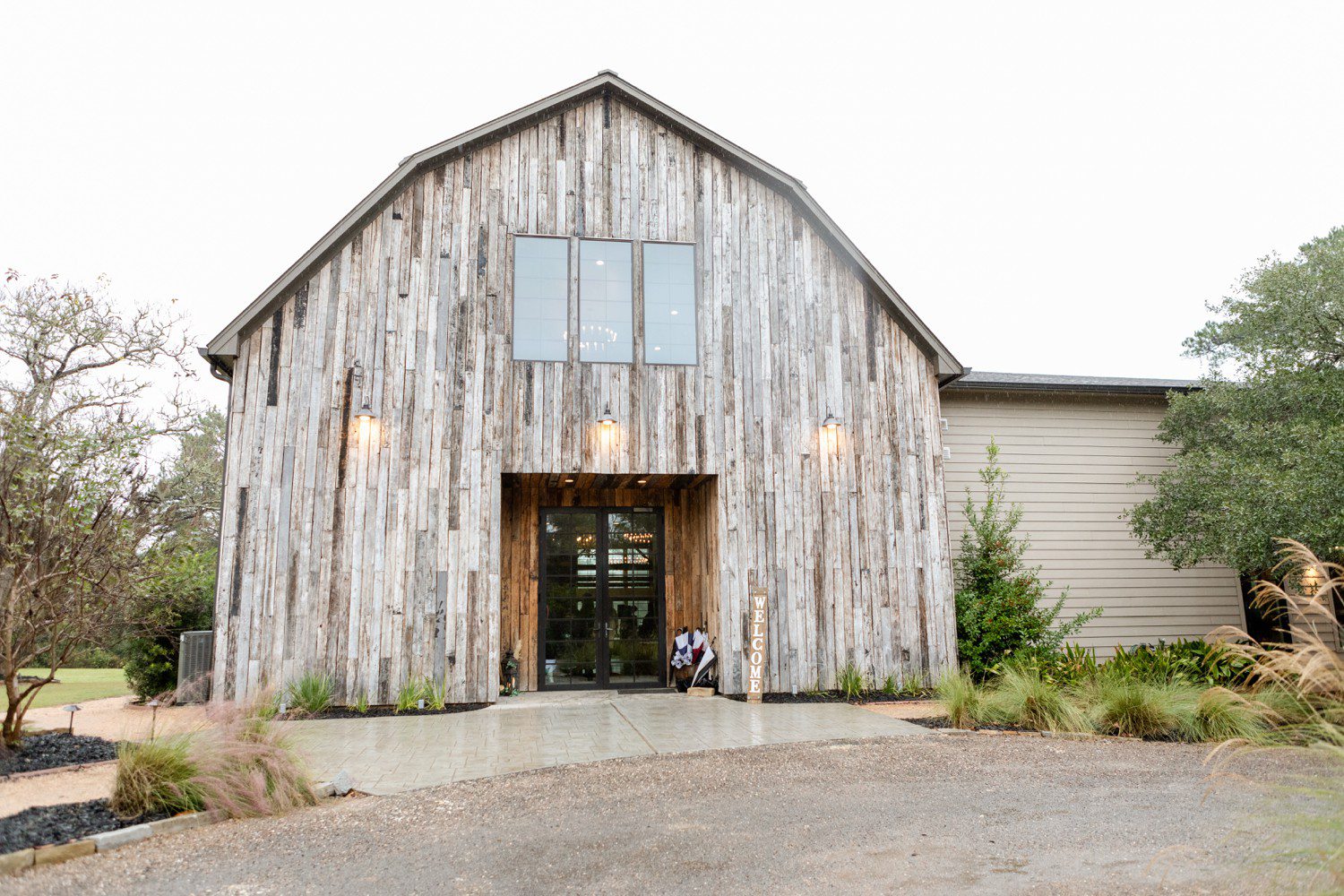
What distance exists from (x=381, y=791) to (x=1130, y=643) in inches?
449

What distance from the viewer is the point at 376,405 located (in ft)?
32.2

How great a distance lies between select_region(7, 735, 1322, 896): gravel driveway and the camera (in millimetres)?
3895

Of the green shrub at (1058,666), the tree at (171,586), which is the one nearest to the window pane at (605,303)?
the tree at (171,586)

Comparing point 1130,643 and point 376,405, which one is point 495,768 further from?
point 1130,643

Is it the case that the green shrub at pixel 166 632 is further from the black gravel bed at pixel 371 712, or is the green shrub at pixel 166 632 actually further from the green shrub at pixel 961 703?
the green shrub at pixel 961 703

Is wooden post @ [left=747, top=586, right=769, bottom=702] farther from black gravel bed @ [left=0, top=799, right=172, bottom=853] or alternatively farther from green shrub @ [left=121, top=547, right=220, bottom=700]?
green shrub @ [left=121, top=547, right=220, bottom=700]

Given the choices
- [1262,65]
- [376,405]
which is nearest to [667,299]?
[376,405]

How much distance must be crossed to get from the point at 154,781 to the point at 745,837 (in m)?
3.64

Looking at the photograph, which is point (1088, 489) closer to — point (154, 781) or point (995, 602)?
point (995, 602)

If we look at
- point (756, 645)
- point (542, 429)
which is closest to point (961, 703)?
point (756, 645)

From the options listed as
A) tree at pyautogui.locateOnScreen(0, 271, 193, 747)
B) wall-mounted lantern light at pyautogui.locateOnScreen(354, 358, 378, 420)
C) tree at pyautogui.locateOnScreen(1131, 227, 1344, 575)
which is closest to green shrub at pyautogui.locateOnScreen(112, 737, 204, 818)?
A: tree at pyautogui.locateOnScreen(0, 271, 193, 747)

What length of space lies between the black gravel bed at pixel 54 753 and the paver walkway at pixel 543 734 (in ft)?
4.98

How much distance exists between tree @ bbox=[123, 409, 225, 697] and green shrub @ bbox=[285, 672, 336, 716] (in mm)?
1637

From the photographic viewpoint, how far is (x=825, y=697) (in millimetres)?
10227
